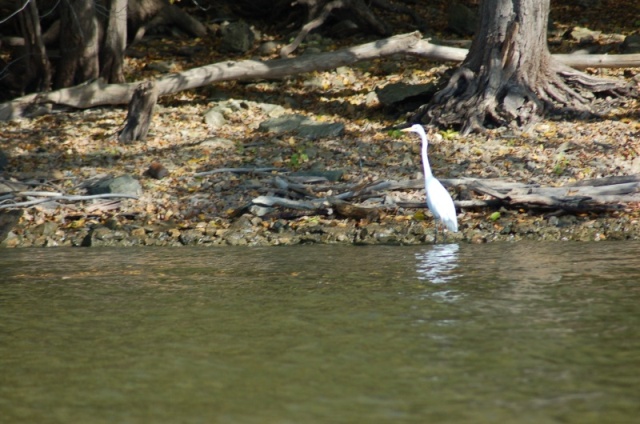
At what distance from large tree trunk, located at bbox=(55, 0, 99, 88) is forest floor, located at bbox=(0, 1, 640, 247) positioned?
0.81m

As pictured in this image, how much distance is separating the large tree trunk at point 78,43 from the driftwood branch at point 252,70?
523mm

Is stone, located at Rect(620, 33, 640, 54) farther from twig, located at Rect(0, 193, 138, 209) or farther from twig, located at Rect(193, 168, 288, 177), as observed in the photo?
twig, located at Rect(0, 193, 138, 209)

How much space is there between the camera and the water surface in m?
4.16

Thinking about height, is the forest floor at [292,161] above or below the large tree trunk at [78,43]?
below

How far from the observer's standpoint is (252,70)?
48.4ft

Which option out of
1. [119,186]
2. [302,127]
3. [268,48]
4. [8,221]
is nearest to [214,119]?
[302,127]

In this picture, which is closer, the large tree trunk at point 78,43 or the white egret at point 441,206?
the white egret at point 441,206

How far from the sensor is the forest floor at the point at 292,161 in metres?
9.76

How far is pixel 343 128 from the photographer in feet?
43.4

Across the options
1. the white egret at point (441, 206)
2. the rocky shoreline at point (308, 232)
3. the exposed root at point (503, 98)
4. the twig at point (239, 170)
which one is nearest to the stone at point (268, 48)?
the exposed root at point (503, 98)

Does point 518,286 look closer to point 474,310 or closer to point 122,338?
point 474,310

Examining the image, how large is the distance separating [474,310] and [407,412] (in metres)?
2.03

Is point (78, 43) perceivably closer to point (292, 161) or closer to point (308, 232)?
point (292, 161)

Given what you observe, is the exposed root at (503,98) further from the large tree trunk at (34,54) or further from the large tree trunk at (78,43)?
the large tree trunk at (34,54)
